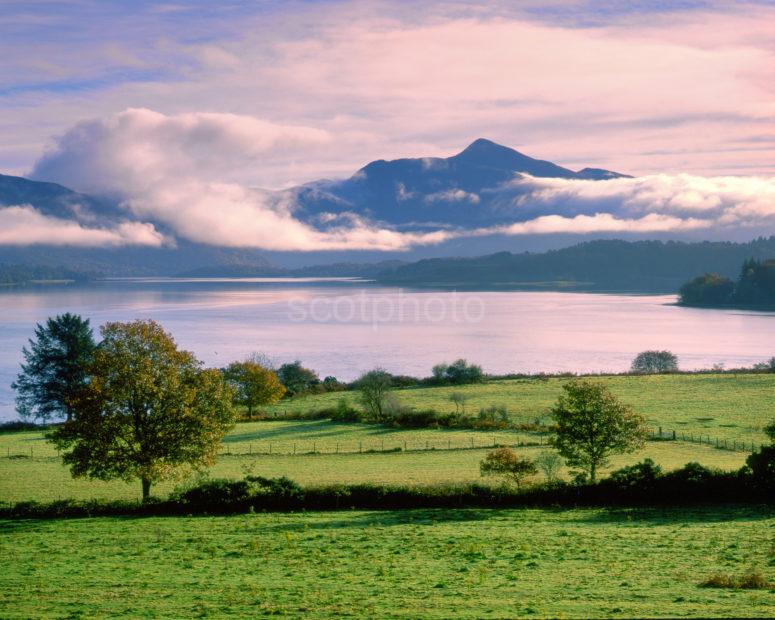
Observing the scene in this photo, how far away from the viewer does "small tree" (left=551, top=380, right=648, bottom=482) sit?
35188mm

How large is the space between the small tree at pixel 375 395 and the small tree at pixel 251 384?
7917mm

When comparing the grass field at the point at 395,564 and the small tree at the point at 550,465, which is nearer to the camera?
the grass field at the point at 395,564

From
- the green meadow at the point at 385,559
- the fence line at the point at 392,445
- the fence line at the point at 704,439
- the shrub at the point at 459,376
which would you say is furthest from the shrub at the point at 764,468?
the shrub at the point at 459,376

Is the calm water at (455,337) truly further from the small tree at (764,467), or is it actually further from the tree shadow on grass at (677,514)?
the small tree at (764,467)

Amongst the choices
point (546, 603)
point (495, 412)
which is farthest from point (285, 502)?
point (495, 412)

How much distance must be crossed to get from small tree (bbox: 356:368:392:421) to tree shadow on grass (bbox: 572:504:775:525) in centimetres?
3043

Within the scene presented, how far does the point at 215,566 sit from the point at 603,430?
19.2 metres

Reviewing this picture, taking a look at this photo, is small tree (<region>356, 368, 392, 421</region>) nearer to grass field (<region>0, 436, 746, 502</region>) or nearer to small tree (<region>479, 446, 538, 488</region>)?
grass field (<region>0, 436, 746, 502</region>)

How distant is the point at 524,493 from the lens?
105 ft

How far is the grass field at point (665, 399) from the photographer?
54.1 metres

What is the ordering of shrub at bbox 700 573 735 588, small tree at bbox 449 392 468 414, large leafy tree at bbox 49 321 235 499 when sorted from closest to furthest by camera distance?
shrub at bbox 700 573 735 588 → large leafy tree at bbox 49 321 235 499 → small tree at bbox 449 392 468 414

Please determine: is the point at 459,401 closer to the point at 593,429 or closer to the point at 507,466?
the point at 593,429

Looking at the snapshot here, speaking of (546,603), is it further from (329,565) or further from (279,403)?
(279,403)

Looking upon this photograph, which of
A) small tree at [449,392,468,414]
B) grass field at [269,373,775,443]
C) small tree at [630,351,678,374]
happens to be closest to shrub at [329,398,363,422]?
grass field at [269,373,775,443]
